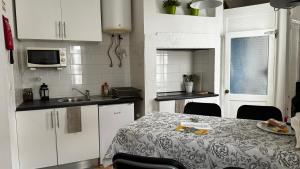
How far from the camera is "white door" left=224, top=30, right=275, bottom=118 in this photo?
10.9 ft

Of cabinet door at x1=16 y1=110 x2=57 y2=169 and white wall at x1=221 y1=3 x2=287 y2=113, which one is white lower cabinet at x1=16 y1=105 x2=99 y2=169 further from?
white wall at x1=221 y1=3 x2=287 y2=113

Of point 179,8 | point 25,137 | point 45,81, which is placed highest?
point 179,8

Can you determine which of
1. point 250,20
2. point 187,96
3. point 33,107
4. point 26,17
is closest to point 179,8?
point 250,20

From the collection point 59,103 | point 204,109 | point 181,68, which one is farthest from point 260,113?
point 59,103

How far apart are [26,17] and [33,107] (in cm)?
109

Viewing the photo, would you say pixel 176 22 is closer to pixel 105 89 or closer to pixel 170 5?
pixel 170 5

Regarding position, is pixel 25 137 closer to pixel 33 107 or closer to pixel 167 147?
pixel 33 107

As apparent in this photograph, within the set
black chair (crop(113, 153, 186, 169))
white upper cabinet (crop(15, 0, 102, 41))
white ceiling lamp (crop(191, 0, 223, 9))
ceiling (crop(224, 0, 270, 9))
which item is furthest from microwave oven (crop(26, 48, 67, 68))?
ceiling (crop(224, 0, 270, 9))

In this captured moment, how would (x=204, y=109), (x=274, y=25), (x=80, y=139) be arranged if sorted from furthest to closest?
(x=274, y=25) < (x=80, y=139) < (x=204, y=109)

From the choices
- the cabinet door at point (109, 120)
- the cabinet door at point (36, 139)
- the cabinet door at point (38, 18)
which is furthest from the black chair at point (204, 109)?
the cabinet door at point (38, 18)

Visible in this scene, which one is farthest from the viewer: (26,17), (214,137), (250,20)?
(250,20)

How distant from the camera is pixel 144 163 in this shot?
1205 millimetres

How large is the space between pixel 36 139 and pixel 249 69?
3036 mm

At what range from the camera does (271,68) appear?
10.8ft
